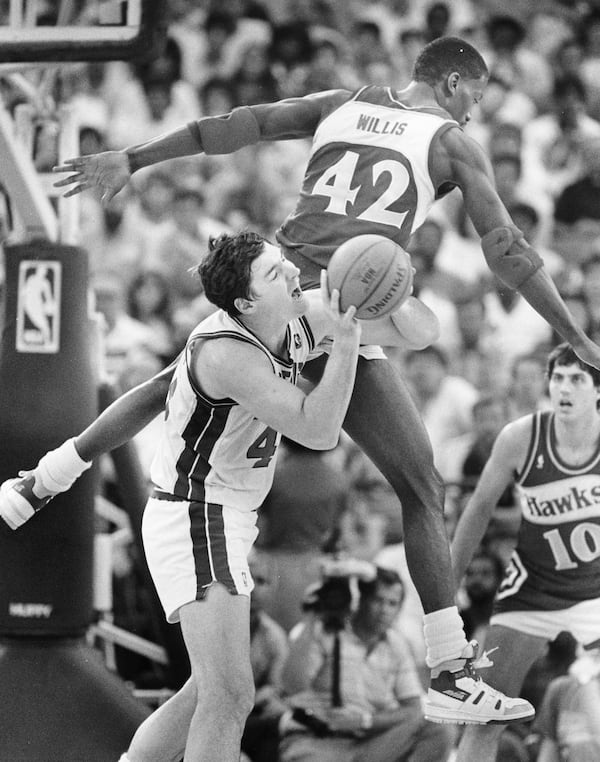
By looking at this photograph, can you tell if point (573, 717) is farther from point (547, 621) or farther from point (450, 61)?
point (450, 61)

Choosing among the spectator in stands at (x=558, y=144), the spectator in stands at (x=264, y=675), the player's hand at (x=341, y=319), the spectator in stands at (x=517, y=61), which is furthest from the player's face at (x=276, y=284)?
the spectator in stands at (x=517, y=61)

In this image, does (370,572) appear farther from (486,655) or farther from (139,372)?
(139,372)

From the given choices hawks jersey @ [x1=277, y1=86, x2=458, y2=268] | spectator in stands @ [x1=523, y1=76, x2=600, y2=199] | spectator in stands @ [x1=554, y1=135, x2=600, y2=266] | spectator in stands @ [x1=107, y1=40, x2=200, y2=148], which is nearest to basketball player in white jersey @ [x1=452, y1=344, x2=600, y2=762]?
hawks jersey @ [x1=277, y1=86, x2=458, y2=268]

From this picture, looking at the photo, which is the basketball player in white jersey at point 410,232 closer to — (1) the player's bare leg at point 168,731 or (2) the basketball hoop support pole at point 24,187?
(1) the player's bare leg at point 168,731

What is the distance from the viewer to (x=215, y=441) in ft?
15.2

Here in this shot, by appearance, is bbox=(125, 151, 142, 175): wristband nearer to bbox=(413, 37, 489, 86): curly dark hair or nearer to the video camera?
bbox=(413, 37, 489, 86): curly dark hair

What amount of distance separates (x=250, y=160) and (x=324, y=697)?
218 inches

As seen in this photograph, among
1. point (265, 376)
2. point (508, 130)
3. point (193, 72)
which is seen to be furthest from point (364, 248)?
point (193, 72)

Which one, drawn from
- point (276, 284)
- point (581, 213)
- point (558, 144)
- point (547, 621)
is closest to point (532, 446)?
point (547, 621)

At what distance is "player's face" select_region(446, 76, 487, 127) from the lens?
5227 mm

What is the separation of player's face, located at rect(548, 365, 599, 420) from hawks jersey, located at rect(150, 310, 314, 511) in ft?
5.13

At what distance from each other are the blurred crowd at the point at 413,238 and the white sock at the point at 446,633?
2.14 meters

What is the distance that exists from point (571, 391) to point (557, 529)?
0.60 metres

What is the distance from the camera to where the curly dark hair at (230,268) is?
4539 mm
